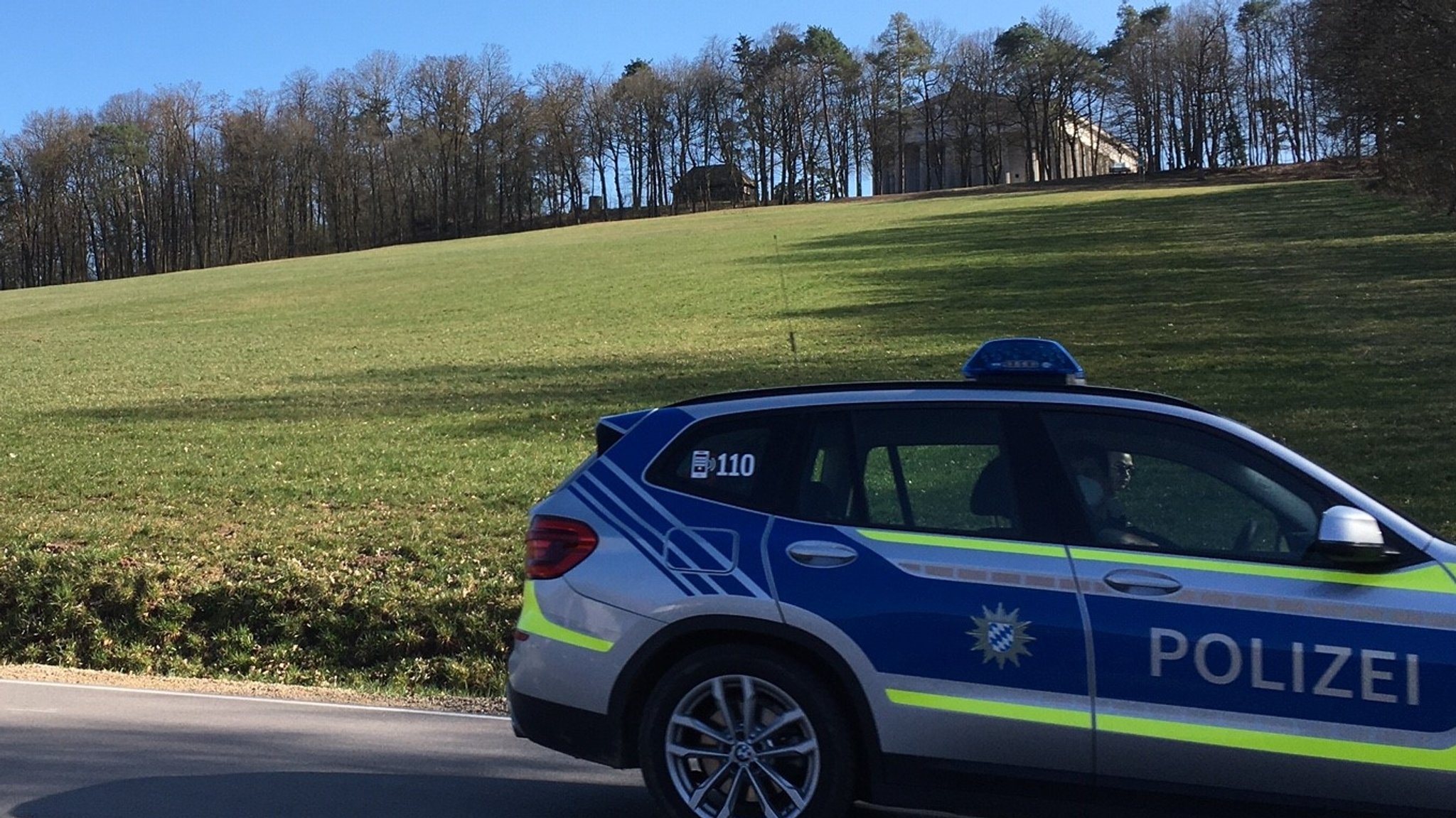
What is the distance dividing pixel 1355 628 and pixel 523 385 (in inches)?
632

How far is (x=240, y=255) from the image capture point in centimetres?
10288

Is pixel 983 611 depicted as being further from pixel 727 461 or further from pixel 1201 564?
pixel 727 461

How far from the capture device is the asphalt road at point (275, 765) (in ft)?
17.6

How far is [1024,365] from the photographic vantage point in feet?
16.3

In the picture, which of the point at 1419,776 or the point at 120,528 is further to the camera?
the point at 120,528

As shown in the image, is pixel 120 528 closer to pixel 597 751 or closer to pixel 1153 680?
pixel 597 751

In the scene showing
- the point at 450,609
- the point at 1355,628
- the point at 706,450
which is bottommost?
the point at 450,609

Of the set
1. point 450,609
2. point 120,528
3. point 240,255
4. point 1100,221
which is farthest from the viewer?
point 240,255

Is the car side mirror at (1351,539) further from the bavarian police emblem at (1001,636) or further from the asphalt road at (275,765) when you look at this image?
the asphalt road at (275,765)

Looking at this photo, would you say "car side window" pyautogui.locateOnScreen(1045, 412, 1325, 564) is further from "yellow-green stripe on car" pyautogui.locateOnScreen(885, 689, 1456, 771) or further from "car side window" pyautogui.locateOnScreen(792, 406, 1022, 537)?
"yellow-green stripe on car" pyautogui.locateOnScreen(885, 689, 1456, 771)

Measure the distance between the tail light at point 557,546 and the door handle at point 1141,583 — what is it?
1.80 m

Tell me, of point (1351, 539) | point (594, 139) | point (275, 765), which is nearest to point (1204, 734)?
point (1351, 539)

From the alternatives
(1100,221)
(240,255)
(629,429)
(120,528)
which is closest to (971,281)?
(1100,221)

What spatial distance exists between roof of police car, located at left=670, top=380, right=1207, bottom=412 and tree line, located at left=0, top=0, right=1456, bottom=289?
324 ft
